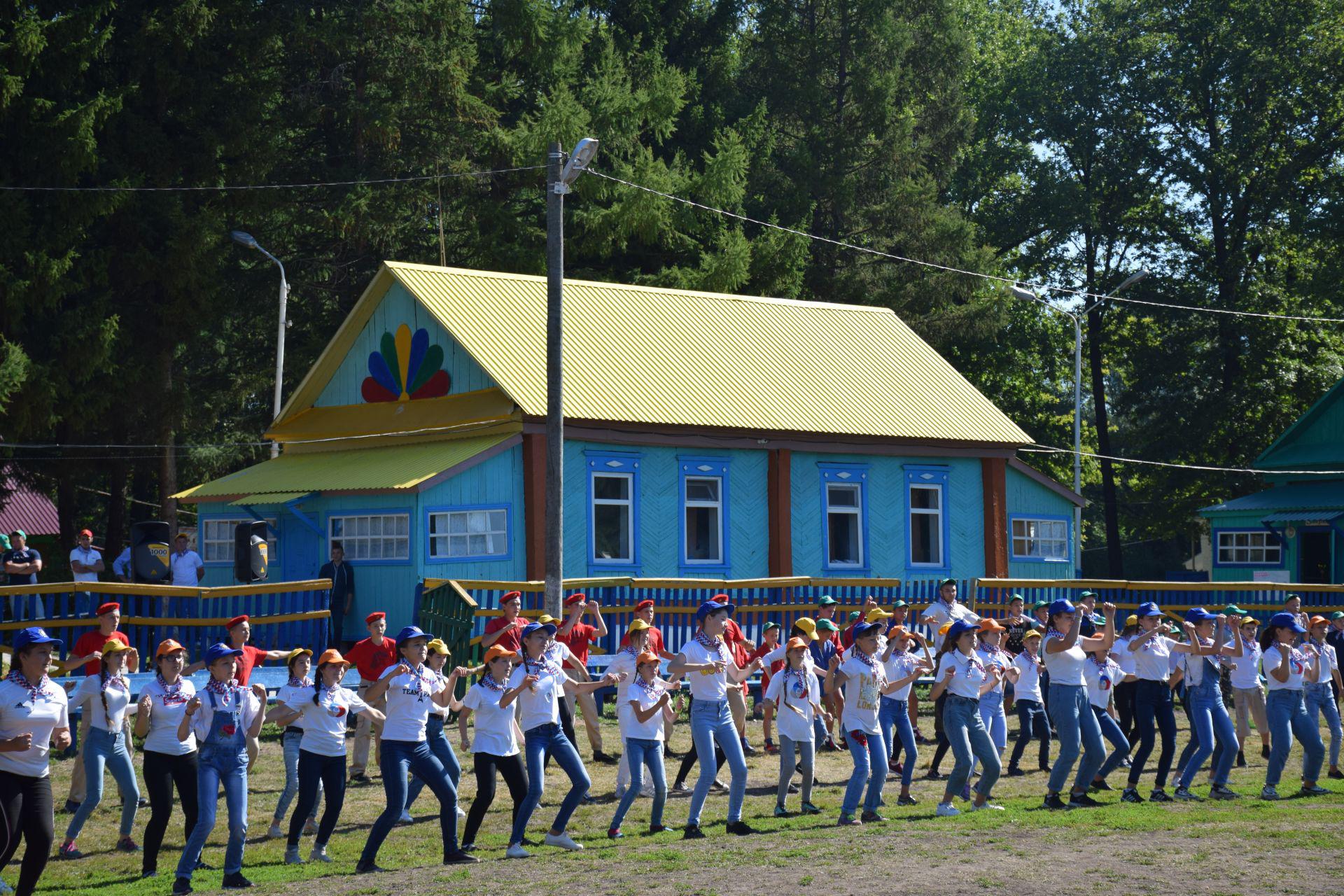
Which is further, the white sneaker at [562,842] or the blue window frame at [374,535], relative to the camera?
the blue window frame at [374,535]

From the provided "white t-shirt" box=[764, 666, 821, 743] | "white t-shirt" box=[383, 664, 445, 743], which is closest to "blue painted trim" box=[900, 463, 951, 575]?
"white t-shirt" box=[764, 666, 821, 743]

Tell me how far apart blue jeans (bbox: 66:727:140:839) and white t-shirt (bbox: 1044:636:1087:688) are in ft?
26.9

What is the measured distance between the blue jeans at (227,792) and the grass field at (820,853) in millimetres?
299

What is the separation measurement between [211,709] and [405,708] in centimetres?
149

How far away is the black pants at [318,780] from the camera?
478 inches

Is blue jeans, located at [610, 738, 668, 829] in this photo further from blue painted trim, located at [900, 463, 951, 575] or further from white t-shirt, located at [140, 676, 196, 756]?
blue painted trim, located at [900, 463, 951, 575]

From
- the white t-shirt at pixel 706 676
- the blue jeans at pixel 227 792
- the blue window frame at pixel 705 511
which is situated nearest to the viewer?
the blue jeans at pixel 227 792

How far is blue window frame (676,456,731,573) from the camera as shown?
89.2 feet

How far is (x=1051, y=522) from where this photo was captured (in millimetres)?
32344

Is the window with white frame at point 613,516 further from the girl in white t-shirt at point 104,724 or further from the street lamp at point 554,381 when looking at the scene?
the girl in white t-shirt at point 104,724

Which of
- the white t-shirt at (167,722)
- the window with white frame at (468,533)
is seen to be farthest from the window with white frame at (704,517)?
the white t-shirt at (167,722)

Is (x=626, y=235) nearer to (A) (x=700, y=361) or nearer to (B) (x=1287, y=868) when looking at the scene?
(A) (x=700, y=361)

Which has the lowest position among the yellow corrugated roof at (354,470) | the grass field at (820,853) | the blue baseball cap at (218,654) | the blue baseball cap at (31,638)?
the grass field at (820,853)

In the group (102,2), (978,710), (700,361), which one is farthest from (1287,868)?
(102,2)
